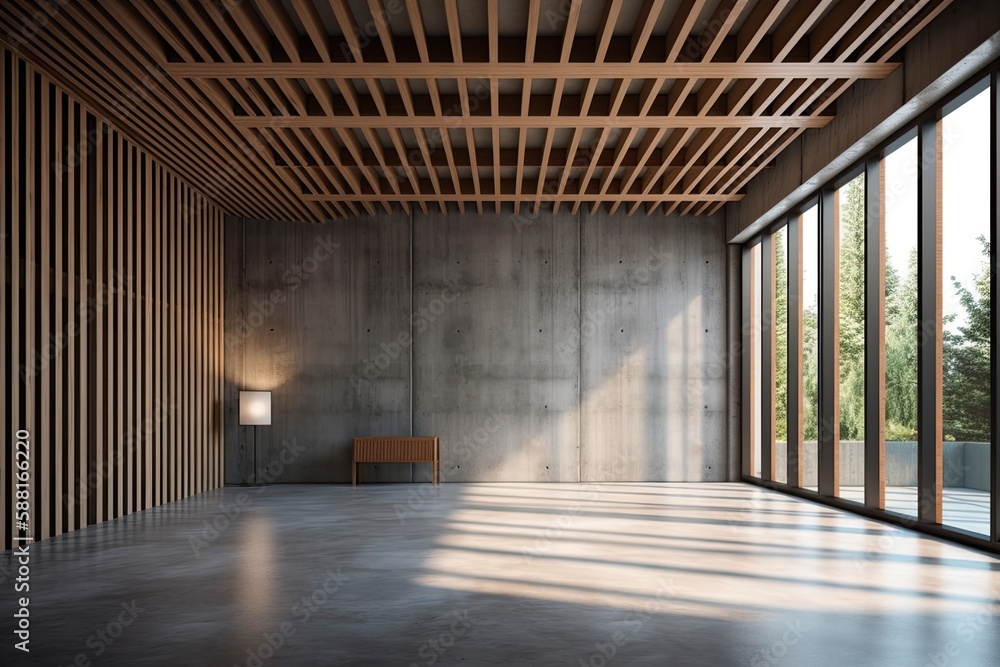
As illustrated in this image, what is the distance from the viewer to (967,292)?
9.33m

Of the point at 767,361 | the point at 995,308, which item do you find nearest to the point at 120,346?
the point at 995,308

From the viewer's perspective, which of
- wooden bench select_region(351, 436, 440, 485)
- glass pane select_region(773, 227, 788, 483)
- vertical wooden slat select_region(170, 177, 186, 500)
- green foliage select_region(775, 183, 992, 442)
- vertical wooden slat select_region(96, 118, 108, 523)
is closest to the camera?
vertical wooden slat select_region(96, 118, 108, 523)

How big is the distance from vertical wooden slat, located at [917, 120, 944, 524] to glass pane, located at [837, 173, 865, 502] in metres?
6.24

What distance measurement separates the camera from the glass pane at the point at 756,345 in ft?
40.2

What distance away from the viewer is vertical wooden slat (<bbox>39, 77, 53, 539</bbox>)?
278 inches

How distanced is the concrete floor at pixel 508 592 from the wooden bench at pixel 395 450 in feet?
10.3

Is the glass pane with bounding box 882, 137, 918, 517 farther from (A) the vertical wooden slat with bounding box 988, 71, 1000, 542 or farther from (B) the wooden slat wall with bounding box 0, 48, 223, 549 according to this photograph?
(B) the wooden slat wall with bounding box 0, 48, 223, 549

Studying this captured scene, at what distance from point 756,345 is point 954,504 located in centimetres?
329

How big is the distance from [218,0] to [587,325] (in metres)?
7.87

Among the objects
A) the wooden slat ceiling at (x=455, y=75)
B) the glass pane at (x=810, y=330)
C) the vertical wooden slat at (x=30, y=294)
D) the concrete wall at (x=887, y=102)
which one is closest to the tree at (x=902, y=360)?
the glass pane at (x=810, y=330)

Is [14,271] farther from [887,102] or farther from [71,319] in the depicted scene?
[887,102]

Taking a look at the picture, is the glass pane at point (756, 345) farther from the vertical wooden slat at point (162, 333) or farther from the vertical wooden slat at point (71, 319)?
the vertical wooden slat at point (71, 319)

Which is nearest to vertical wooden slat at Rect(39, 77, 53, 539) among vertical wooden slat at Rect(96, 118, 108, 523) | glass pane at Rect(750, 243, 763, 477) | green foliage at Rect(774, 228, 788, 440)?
vertical wooden slat at Rect(96, 118, 108, 523)

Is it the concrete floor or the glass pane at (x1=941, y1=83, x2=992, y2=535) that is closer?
the concrete floor
